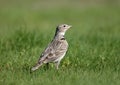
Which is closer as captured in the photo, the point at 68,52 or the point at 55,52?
the point at 55,52

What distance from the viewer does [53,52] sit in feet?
35.6

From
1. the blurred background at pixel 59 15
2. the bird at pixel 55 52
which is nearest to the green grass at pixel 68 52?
the blurred background at pixel 59 15

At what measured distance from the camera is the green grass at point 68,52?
995 cm

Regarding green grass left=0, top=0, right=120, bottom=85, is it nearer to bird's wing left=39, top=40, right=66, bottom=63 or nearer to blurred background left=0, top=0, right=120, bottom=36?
blurred background left=0, top=0, right=120, bottom=36

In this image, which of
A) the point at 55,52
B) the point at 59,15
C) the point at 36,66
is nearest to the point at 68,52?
the point at 55,52

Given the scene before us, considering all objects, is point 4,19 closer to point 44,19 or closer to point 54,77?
point 44,19

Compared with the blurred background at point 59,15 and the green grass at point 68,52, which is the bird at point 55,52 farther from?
the blurred background at point 59,15

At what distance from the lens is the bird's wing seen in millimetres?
10641

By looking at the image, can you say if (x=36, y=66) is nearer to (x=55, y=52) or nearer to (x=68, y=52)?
(x=55, y=52)

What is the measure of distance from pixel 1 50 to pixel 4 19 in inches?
294

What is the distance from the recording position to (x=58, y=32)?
11.4 meters

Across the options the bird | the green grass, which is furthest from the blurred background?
the bird

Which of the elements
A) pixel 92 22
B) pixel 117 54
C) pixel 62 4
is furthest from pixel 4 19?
pixel 117 54

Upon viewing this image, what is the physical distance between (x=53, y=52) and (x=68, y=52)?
3.93ft
